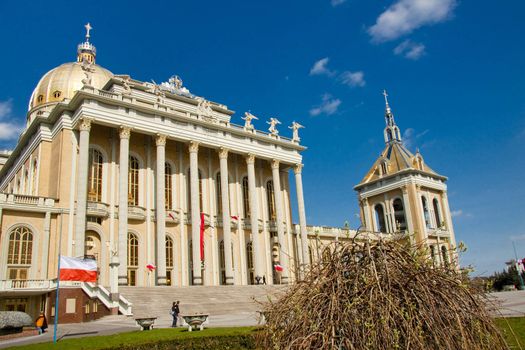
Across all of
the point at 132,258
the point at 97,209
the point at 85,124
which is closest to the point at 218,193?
the point at 132,258

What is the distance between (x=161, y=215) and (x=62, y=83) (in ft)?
84.6

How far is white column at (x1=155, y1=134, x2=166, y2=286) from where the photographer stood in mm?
33594

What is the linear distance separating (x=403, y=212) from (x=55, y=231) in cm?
4640

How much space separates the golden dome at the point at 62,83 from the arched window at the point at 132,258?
864 inches

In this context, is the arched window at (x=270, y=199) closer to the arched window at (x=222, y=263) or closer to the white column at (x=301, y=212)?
the white column at (x=301, y=212)

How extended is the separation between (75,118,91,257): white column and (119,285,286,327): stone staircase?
4.45 metres

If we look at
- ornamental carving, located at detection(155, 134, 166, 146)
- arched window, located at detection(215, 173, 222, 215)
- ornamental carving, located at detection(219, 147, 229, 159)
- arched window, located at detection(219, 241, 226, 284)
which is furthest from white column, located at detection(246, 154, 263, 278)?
ornamental carving, located at detection(155, 134, 166, 146)

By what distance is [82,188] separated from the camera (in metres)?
31.2

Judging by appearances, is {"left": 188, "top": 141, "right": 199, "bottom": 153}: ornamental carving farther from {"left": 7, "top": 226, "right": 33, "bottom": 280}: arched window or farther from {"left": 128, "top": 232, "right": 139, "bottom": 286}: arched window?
{"left": 7, "top": 226, "right": 33, "bottom": 280}: arched window

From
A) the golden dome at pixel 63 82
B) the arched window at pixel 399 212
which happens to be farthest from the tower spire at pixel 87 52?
the arched window at pixel 399 212

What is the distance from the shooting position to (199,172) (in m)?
42.7

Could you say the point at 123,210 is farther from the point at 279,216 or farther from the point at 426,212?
the point at 426,212

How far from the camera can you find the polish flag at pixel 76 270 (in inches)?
723

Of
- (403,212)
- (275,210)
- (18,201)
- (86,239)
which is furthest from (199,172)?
(403,212)
